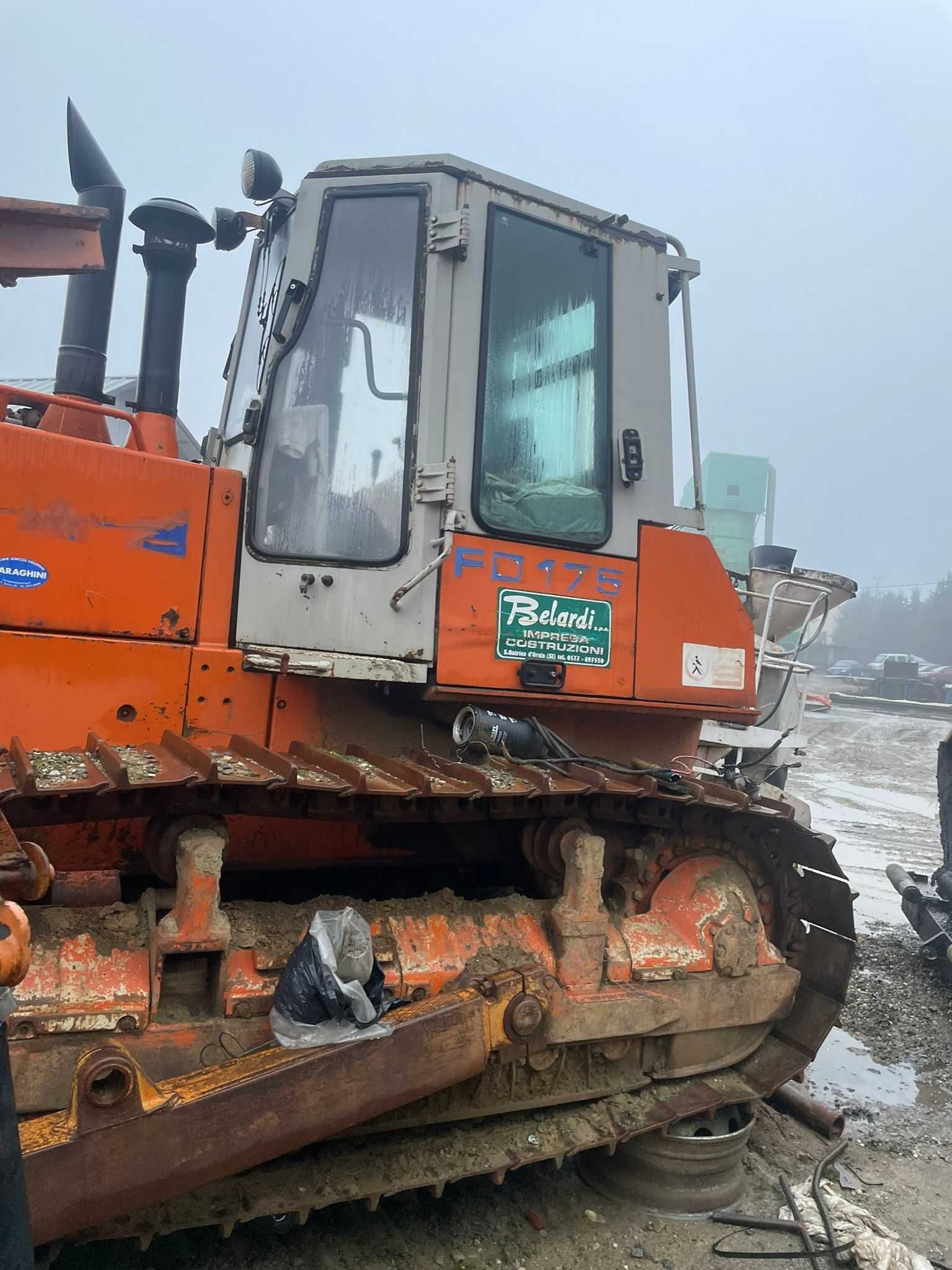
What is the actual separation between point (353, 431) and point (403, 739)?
1063 millimetres

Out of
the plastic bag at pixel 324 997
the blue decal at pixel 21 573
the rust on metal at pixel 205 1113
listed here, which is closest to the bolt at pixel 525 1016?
the rust on metal at pixel 205 1113

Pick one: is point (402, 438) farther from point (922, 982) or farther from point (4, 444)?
point (922, 982)

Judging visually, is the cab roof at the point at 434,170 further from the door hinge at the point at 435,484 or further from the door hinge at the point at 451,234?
the door hinge at the point at 435,484

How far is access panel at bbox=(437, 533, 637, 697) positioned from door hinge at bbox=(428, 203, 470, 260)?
972mm

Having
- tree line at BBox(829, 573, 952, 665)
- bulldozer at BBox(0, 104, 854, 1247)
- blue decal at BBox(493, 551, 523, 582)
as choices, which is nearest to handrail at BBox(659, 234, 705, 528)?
→ bulldozer at BBox(0, 104, 854, 1247)

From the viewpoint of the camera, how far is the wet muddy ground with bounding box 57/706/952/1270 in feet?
9.23

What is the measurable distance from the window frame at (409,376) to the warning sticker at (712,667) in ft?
3.97

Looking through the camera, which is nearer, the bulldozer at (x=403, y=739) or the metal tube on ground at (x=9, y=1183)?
the metal tube on ground at (x=9, y=1183)

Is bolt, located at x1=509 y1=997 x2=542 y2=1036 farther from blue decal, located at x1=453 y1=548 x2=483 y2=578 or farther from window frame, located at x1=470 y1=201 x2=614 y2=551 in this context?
window frame, located at x1=470 y1=201 x2=614 y2=551

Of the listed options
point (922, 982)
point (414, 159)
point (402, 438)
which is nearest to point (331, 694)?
point (402, 438)

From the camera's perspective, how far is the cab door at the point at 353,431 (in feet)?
10.0

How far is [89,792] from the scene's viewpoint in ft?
7.45

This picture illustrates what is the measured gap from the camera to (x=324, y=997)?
2.51 meters

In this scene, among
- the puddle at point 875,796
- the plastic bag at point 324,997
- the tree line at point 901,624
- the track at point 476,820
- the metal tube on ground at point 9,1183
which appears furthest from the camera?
the tree line at point 901,624
